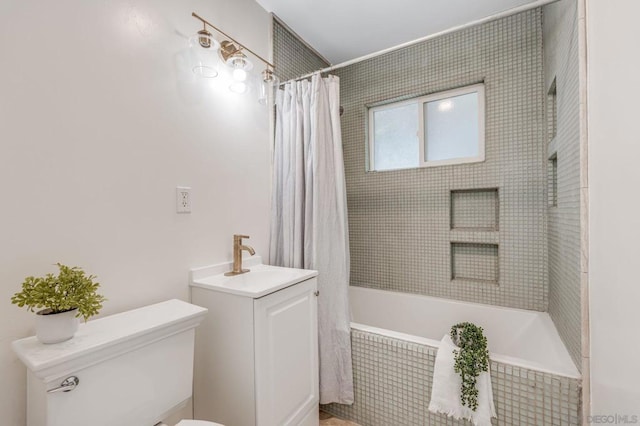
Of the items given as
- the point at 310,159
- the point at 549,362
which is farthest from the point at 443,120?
the point at 549,362

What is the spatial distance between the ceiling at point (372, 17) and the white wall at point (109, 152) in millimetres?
571

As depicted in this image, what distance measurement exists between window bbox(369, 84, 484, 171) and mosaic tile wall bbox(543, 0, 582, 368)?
0.49 meters

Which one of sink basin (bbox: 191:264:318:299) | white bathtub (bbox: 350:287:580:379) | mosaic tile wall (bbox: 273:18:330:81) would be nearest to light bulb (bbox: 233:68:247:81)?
mosaic tile wall (bbox: 273:18:330:81)

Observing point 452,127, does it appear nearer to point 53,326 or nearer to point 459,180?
point 459,180

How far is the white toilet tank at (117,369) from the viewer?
29.6 inches

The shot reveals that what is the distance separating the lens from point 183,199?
1332 mm

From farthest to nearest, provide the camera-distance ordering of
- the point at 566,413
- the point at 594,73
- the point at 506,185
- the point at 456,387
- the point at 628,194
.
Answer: the point at 506,185, the point at 456,387, the point at 566,413, the point at 594,73, the point at 628,194

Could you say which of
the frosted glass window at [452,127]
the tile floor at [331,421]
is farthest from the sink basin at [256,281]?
the frosted glass window at [452,127]

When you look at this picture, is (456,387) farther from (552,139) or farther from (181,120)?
(181,120)

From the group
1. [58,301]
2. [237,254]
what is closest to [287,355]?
[237,254]

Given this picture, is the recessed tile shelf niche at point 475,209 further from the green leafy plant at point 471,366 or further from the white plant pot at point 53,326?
the white plant pot at point 53,326

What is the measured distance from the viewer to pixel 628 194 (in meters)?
0.70

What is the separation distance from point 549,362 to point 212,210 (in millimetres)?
1967

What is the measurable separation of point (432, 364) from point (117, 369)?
1.35 m
